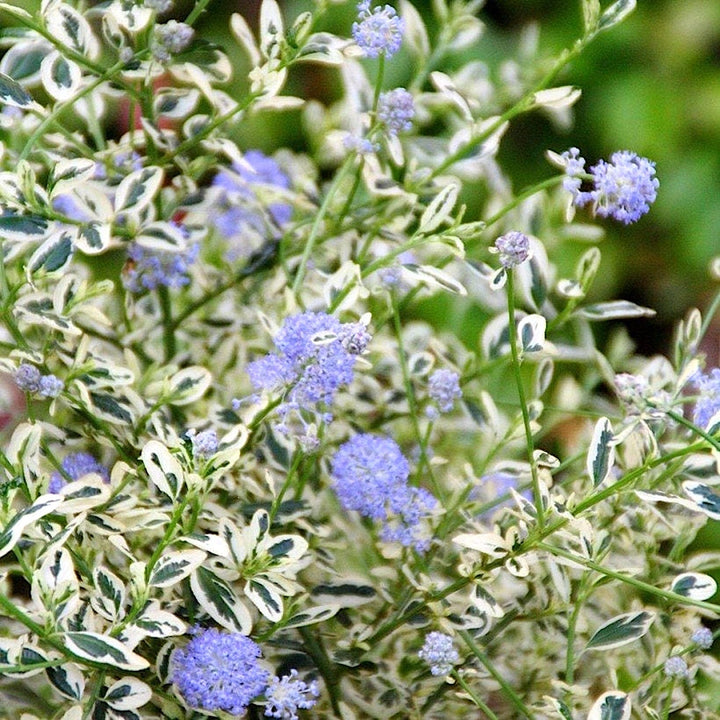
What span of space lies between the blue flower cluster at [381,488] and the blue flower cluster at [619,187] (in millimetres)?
198

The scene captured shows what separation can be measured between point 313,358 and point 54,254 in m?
0.20

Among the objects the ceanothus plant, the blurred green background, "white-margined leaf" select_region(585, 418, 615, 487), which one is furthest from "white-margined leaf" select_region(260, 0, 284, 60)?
the blurred green background

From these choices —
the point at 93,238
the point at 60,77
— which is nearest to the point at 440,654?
the point at 93,238

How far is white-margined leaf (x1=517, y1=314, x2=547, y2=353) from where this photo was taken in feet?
2.15

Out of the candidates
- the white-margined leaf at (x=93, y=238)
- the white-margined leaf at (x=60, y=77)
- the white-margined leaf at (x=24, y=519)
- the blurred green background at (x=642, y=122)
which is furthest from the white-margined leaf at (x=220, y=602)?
the blurred green background at (x=642, y=122)

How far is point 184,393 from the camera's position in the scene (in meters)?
0.73

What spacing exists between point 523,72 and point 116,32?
0.46 m

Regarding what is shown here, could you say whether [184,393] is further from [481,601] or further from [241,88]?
[241,88]

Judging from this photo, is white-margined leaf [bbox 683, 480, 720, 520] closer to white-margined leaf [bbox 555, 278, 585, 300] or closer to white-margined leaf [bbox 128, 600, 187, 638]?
white-margined leaf [bbox 555, 278, 585, 300]

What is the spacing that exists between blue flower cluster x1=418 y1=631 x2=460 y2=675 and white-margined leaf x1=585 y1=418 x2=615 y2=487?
0.13 meters

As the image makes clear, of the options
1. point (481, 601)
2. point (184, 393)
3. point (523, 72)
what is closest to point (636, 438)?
point (481, 601)

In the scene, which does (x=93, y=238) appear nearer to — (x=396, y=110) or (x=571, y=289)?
(x=396, y=110)

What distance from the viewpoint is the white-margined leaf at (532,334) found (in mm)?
655

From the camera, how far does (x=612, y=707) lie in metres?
0.63
